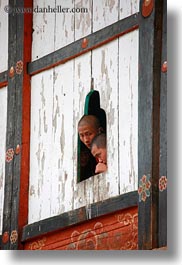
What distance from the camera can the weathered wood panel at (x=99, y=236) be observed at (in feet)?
6.82

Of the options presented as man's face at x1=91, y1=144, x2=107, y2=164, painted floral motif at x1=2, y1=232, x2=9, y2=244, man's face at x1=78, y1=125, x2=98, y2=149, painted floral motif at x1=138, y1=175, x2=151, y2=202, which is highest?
man's face at x1=78, y1=125, x2=98, y2=149

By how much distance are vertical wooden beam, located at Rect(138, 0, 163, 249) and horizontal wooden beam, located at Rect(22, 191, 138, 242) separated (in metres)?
0.03

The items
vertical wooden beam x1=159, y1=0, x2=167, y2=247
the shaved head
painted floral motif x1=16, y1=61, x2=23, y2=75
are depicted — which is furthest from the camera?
painted floral motif x1=16, y1=61, x2=23, y2=75

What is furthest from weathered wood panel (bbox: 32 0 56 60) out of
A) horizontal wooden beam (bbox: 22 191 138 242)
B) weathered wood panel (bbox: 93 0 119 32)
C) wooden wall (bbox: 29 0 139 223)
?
horizontal wooden beam (bbox: 22 191 138 242)

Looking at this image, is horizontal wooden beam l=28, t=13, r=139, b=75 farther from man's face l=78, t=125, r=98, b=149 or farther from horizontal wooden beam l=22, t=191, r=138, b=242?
horizontal wooden beam l=22, t=191, r=138, b=242

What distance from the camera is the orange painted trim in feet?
7.28

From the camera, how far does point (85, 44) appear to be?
221cm

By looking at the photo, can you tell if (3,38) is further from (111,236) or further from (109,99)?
(111,236)

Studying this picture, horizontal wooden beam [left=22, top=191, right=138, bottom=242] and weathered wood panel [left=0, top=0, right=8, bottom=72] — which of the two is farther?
weathered wood panel [left=0, top=0, right=8, bottom=72]

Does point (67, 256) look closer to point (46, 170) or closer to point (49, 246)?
point (49, 246)

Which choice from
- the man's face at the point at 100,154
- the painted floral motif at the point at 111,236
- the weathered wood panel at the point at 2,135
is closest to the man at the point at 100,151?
the man's face at the point at 100,154

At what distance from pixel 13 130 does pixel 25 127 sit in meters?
0.03

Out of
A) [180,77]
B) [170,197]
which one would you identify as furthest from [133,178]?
[180,77]

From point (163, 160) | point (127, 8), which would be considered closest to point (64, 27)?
point (127, 8)
